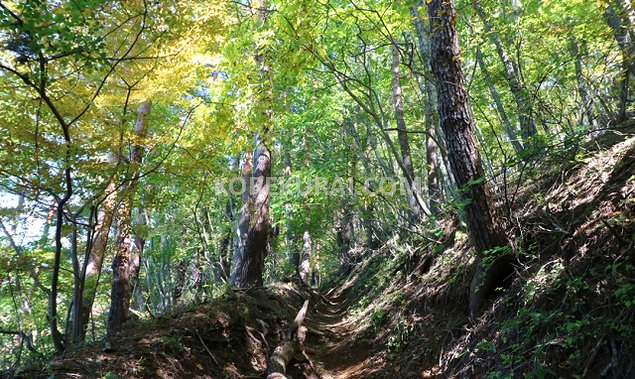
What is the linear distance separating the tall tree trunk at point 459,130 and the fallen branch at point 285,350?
3.05m

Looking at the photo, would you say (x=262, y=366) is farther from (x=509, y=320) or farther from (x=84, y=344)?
(x=509, y=320)

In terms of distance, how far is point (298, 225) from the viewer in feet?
51.0

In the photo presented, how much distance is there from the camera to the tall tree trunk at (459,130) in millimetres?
4297

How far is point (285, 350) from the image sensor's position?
240 inches

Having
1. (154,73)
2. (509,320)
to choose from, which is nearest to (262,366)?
(509,320)

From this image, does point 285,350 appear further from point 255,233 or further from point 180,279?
point 180,279

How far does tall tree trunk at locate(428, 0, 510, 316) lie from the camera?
169 inches

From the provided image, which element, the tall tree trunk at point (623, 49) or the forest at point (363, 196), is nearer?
the forest at point (363, 196)

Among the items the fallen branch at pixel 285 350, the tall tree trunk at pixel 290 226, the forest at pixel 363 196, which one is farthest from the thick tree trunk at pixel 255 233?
the tall tree trunk at pixel 290 226

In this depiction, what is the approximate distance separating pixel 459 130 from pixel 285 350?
4193mm

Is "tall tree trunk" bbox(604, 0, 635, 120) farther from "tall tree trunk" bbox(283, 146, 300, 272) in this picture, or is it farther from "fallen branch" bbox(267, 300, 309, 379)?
"tall tree trunk" bbox(283, 146, 300, 272)

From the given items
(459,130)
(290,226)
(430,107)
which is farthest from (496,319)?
(290,226)

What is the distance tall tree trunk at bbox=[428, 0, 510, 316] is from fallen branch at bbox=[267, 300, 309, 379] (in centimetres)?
305

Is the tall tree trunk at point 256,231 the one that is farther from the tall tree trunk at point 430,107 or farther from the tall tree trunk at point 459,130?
the tall tree trunk at point 459,130
